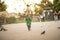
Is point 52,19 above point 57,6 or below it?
below

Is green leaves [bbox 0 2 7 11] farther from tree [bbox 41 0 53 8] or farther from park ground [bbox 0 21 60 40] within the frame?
tree [bbox 41 0 53 8]

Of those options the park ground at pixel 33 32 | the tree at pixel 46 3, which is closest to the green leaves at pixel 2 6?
the park ground at pixel 33 32

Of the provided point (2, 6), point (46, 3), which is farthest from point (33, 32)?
point (2, 6)

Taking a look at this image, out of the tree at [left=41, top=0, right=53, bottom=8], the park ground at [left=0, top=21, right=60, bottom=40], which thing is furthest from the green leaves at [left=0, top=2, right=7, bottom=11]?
the tree at [left=41, top=0, right=53, bottom=8]

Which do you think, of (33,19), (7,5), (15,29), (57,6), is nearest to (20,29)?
(15,29)

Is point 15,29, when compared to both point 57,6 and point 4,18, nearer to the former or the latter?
point 4,18

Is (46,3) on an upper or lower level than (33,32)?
upper

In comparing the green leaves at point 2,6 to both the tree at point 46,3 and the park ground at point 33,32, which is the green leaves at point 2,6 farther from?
the tree at point 46,3

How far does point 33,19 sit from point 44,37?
292 millimetres

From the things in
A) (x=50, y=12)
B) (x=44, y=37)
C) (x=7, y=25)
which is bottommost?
(x=44, y=37)

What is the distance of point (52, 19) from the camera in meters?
2.23

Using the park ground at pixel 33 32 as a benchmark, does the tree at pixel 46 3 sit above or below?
→ above

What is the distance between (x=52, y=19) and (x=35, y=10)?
0.27m

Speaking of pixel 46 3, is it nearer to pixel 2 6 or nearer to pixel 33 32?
pixel 33 32
